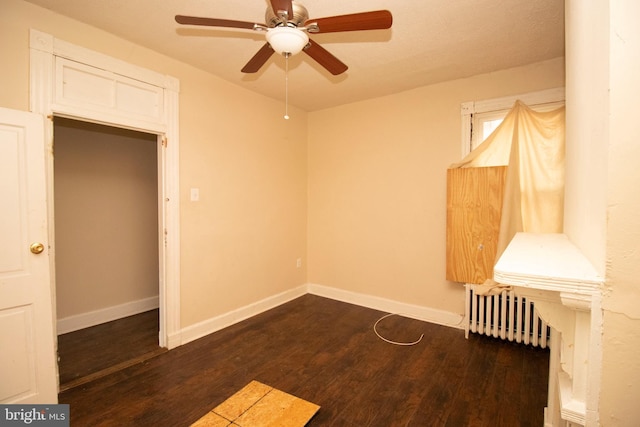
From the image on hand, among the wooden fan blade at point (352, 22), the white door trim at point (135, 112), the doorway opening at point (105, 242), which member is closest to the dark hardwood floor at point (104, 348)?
the doorway opening at point (105, 242)

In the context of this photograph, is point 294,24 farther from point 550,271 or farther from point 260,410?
point 260,410

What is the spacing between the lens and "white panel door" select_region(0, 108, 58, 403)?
175cm

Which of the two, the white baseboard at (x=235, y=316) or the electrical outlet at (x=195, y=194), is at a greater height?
the electrical outlet at (x=195, y=194)

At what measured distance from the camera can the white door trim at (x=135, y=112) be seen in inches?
77.6

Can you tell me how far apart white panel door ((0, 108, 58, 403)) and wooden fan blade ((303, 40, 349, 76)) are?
5.88 ft

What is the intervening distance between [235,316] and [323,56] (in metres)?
2.78

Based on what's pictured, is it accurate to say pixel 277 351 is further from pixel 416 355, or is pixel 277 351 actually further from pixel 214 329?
pixel 416 355

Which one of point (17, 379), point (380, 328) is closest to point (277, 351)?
point (380, 328)

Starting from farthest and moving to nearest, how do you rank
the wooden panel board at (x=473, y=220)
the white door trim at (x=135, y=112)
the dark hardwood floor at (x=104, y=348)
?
the wooden panel board at (x=473, y=220) < the dark hardwood floor at (x=104, y=348) < the white door trim at (x=135, y=112)

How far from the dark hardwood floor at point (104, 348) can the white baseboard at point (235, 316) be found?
0.96 ft

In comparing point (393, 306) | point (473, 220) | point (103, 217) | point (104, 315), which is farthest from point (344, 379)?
point (103, 217)

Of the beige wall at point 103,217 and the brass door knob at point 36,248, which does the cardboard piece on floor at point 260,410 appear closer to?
the brass door knob at point 36,248

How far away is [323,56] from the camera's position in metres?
1.83

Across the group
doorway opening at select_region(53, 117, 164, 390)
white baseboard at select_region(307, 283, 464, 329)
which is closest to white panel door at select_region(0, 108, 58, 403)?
doorway opening at select_region(53, 117, 164, 390)
